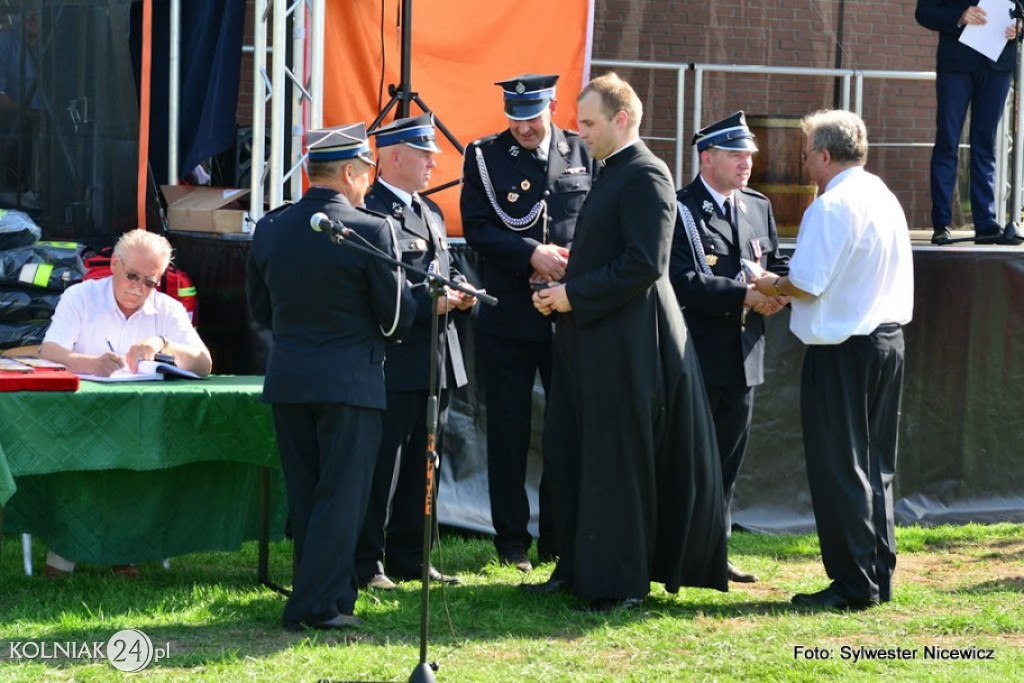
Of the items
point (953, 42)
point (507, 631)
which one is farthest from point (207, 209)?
point (953, 42)

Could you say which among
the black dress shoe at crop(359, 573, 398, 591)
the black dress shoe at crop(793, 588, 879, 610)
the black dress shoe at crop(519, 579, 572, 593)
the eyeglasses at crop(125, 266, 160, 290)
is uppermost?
the eyeglasses at crop(125, 266, 160, 290)

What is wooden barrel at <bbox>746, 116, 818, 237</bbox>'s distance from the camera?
27.0 feet

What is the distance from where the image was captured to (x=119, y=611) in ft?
17.4

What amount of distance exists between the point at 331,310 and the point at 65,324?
1554mm

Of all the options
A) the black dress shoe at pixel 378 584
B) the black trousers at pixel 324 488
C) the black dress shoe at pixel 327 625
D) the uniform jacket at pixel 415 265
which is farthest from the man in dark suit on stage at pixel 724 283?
the black dress shoe at pixel 327 625

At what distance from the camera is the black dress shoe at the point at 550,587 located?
564 centimetres

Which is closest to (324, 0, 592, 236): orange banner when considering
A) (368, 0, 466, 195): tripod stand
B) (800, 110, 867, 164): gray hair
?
(368, 0, 466, 195): tripod stand

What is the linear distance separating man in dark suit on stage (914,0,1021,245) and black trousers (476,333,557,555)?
282 centimetres

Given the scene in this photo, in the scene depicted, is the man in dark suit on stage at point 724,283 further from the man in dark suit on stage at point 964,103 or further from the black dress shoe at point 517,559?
the man in dark suit on stage at point 964,103

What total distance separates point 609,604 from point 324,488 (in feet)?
3.79

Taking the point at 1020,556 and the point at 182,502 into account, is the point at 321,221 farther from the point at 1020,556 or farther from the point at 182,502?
the point at 1020,556

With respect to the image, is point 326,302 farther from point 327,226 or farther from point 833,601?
point 833,601

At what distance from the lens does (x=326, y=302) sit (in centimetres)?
493

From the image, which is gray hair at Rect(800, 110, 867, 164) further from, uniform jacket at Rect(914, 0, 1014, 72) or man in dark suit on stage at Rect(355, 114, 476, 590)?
uniform jacket at Rect(914, 0, 1014, 72)
